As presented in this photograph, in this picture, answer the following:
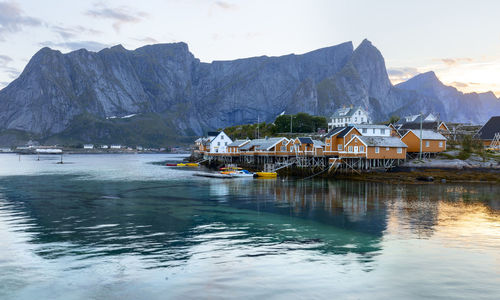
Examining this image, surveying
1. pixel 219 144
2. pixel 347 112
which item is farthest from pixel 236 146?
pixel 347 112

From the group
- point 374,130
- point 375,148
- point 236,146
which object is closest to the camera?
point 375,148

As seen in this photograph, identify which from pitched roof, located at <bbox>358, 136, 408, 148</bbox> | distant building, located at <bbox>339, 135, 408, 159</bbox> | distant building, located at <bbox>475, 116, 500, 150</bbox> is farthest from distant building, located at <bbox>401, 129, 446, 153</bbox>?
distant building, located at <bbox>475, 116, 500, 150</bbox>

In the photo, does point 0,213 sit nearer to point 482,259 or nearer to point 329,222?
point 329,222

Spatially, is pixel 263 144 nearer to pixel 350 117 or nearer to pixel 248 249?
pixel 350 117

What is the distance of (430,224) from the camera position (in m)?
30.1

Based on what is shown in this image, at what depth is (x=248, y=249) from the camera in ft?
72.4

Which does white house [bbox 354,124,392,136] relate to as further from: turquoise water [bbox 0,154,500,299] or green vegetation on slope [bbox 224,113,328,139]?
green vegetation on slope [bbox 224,113,328,139]

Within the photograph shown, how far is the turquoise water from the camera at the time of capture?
633 inches

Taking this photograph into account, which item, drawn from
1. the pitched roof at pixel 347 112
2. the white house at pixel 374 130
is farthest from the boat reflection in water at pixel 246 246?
the pitched roof at pixel 347 112

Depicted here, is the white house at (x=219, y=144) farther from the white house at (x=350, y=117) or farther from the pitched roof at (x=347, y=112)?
the pitched roof at (x=347, y=112)

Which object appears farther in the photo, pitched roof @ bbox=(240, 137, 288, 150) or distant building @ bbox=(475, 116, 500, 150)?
pitched roof @ bbox=(240, 137, 288, 150)

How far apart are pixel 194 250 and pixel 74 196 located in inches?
1259

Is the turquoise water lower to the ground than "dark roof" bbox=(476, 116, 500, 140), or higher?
lower

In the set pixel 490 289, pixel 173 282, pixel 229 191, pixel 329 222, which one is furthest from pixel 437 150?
pixel 173 282
